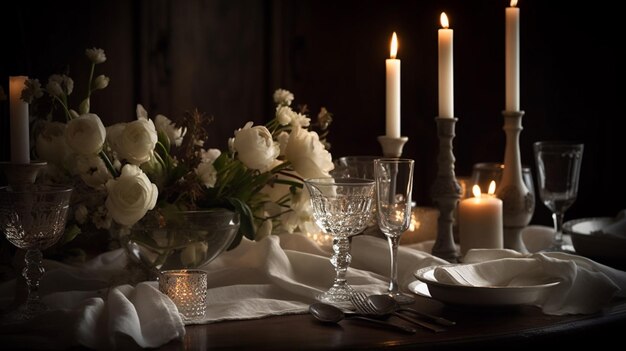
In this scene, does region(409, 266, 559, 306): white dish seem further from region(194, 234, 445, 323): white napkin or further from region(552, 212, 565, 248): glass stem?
region(552, 212, 565, 248): glass stem

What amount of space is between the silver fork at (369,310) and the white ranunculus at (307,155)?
0.34 metres

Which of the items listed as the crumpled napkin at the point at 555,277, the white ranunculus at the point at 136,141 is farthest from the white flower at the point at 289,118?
the crumpled napkin at the point at 555,277

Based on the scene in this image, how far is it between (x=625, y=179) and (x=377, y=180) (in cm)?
178

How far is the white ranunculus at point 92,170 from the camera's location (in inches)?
56.9

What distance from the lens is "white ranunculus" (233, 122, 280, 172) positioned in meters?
1.53

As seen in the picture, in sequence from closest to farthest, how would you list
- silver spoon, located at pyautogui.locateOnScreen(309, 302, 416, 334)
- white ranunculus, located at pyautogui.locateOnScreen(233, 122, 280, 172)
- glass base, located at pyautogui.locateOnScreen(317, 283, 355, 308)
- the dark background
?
silver spoon, located at pyautogui.locateOnScreen(309, 302, 416, 334) → glass base, located at pyautogui.locateOnScreen(317, 283, 355, 308) → white ranunculus, located at pyautogui.locateOnScreen(233, 122, 280, 172) → the dark background

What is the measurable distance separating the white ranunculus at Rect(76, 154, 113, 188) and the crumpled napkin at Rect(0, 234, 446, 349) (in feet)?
0.56

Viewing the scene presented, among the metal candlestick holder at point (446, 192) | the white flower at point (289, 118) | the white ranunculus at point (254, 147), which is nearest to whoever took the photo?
the white ranunculus at point (254, 147)

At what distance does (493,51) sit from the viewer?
3207 mm

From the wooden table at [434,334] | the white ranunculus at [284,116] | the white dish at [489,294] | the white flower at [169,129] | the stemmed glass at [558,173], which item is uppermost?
the white ranunculus at [284,116]

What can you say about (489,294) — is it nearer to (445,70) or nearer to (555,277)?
(555,277)

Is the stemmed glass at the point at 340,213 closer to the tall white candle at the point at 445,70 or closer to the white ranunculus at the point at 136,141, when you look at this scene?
the white ranunculus at the point at 136,141

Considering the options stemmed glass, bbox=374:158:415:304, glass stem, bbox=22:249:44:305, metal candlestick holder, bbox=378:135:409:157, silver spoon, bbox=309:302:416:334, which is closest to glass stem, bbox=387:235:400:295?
stemmed glass, bbox=374:158:415:304

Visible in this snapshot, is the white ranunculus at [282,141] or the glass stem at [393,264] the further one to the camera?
the white ranunculus at [282,141]
